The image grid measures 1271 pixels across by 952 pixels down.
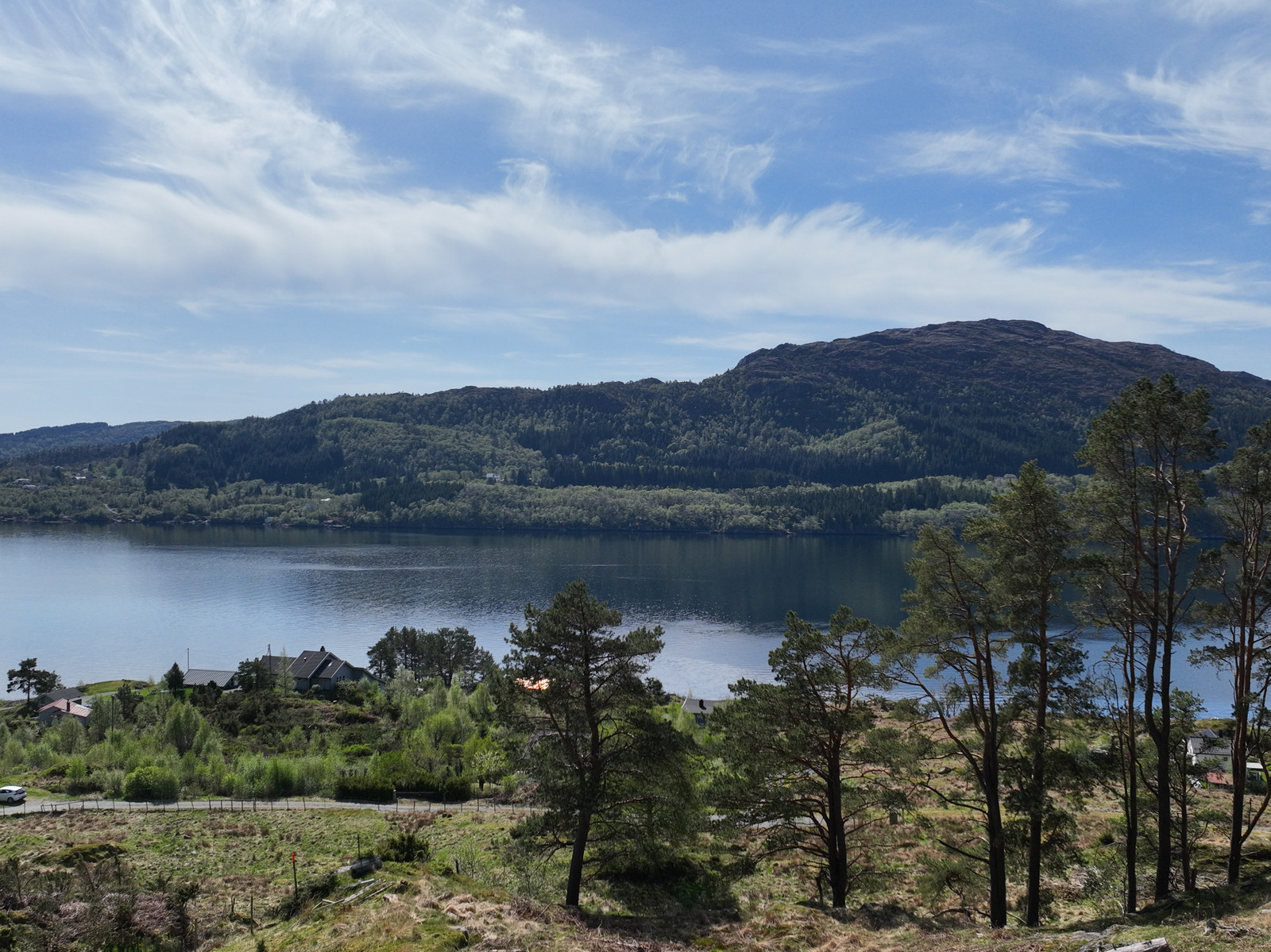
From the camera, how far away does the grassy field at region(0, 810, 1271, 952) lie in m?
17.3

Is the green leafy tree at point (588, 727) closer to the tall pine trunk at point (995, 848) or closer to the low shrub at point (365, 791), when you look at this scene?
the tall pine trunk at point (995, 848)

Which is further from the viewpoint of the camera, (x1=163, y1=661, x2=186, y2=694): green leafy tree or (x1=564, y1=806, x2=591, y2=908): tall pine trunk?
(x1=163, y1=661, x2=186, y2=694): green leafy tree

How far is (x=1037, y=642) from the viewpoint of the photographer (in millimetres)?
18938

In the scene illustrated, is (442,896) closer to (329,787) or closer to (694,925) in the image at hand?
(694,925)

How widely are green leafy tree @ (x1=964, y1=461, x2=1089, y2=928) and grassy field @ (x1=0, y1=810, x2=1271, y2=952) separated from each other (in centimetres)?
272

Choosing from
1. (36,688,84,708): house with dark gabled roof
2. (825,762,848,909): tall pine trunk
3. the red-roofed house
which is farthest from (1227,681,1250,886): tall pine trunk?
(36,688,84,708): house with dark gabled roof

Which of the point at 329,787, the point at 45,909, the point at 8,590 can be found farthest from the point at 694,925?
the point at 8,590

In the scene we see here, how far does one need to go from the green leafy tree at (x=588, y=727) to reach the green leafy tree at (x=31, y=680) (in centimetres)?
6742

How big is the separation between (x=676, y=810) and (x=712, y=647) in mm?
72570

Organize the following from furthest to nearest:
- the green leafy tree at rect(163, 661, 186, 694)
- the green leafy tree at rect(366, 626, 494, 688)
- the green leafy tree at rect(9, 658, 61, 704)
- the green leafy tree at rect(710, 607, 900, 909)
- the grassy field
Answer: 1. the green leafy tree at rect(366, 626, 494, 688)
2. the green leafy tree at rect(9, 658, 61, 704)
3. the green leafy tree at rect(163, 661, 186, 694)
4. the green leafy tree at rect(710, 607, 900, 909)
5. the grassy field

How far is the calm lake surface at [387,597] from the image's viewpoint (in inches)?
3639

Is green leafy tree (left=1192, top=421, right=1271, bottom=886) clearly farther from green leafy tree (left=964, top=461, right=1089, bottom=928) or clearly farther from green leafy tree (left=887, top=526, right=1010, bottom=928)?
green leafy tree (left=887, top=526, right=1010, bottom=928)

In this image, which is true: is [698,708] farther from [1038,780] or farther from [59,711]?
[59,711]

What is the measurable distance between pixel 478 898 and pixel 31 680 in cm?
6924
